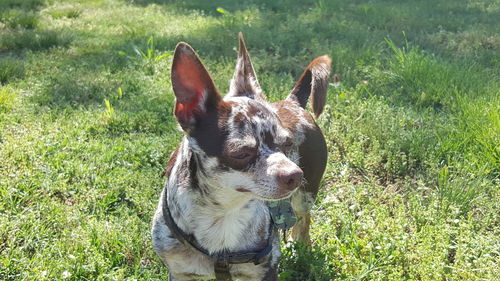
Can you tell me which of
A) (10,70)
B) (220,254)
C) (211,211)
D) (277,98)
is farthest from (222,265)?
(10,70)

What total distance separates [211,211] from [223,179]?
0.28 metres

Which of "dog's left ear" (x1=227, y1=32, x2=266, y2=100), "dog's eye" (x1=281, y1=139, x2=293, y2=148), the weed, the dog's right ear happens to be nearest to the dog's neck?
the dog's right ear

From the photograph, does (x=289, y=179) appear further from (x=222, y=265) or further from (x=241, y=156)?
(x=222, y=265)

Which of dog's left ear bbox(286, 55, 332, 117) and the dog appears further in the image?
dog's left ear bbox(286, 55, 332, 117)

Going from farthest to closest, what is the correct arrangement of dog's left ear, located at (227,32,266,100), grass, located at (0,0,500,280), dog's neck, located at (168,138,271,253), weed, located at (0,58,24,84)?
weed, located at (0,58,24,84)
grass, located at (0,0,500,280)
dog's left ear, located at (227,32,266,100)
dog's neck, located at (168,138,271,253)

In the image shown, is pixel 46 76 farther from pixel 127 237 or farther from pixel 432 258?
pixel 432 258

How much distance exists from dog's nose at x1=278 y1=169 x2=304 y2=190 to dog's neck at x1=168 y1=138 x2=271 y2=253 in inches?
9.5

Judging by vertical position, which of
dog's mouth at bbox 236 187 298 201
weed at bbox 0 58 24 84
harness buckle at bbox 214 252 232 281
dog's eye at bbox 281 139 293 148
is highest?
dog's eye at bbox 281 139 293 148

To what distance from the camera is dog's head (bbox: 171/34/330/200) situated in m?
2.37

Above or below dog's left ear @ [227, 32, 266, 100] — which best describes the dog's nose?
below

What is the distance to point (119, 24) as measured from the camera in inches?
313

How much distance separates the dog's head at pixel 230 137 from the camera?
2.37m

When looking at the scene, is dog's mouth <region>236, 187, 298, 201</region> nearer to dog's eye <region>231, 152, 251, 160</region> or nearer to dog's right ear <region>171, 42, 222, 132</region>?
dog's eye <region>231, 152, 251, 160</region>

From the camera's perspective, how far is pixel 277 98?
5.29 meters
